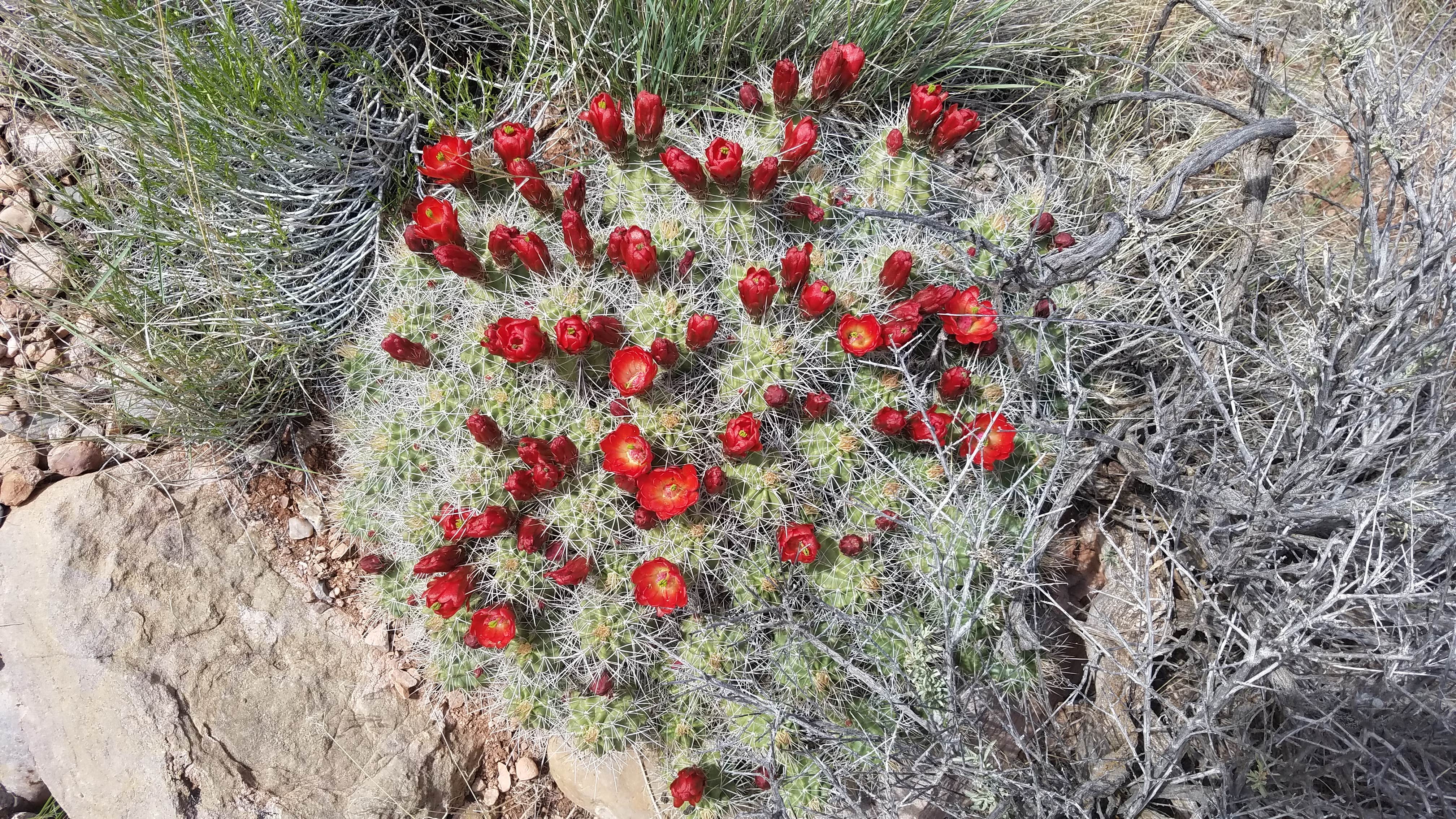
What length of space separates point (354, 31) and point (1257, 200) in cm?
410

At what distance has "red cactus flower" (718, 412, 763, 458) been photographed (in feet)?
8.72

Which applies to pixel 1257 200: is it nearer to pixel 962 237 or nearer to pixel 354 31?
pixel 962 237

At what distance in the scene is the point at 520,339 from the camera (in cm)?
265

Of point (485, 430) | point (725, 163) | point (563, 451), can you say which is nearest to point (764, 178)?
point (725, 163)

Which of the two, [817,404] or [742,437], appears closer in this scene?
[742,437]

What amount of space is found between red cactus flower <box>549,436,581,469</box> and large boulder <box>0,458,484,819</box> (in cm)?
148

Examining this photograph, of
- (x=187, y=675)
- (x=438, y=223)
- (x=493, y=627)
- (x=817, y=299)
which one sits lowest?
(x=187, y=675)

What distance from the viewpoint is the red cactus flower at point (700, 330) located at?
268 centimetres

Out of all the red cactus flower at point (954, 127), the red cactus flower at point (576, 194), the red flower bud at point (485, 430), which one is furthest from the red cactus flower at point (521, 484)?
the red cactus flower at point (954, 127)

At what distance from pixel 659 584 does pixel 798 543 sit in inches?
19.4

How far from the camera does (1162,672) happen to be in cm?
341

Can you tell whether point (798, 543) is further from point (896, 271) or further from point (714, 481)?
point (896, 271)

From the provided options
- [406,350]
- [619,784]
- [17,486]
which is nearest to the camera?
[406,350]

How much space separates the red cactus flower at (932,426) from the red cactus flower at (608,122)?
1.48 meters
